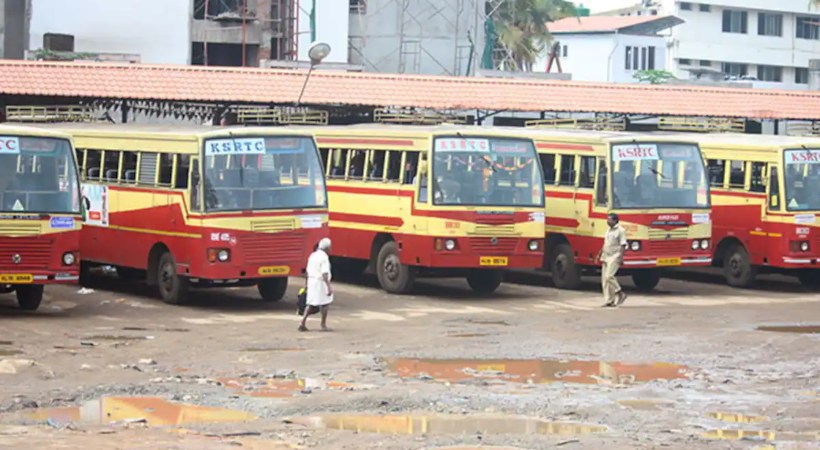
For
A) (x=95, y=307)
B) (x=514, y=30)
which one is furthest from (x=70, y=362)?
(x=514, y=30)

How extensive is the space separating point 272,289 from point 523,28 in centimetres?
4551

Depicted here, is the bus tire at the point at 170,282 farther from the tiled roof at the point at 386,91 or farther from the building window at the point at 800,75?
the building window at the point at 800,75

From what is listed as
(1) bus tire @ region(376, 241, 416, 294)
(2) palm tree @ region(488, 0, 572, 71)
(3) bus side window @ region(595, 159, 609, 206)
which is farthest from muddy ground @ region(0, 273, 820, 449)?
(2) palm tree @ region(488, 0, 572, 71)

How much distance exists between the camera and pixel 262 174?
2227 cm

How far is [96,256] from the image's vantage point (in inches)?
963

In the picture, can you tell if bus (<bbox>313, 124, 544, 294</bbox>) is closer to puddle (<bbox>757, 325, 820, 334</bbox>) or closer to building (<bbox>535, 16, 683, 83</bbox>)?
puddle (<bbox>757, 325, 820, 334</bbox>)

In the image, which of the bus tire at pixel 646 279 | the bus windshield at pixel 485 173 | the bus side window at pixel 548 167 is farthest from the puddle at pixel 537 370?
the bus tire at pixel 646 279

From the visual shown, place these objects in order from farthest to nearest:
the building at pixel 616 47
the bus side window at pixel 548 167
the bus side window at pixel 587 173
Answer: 1. the building at pixel 616 47
2. the bus side window at pixel 548 167
3. the bus side window at pixel 587 173

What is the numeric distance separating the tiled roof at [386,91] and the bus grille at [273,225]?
9465 mm

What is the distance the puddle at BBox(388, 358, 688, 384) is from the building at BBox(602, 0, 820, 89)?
2521 inches

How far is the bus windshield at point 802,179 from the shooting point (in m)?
26.2

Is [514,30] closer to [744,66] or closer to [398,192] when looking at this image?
[744,66]

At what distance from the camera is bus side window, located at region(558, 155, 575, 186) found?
2636 cm

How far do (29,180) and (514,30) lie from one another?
46934mm
